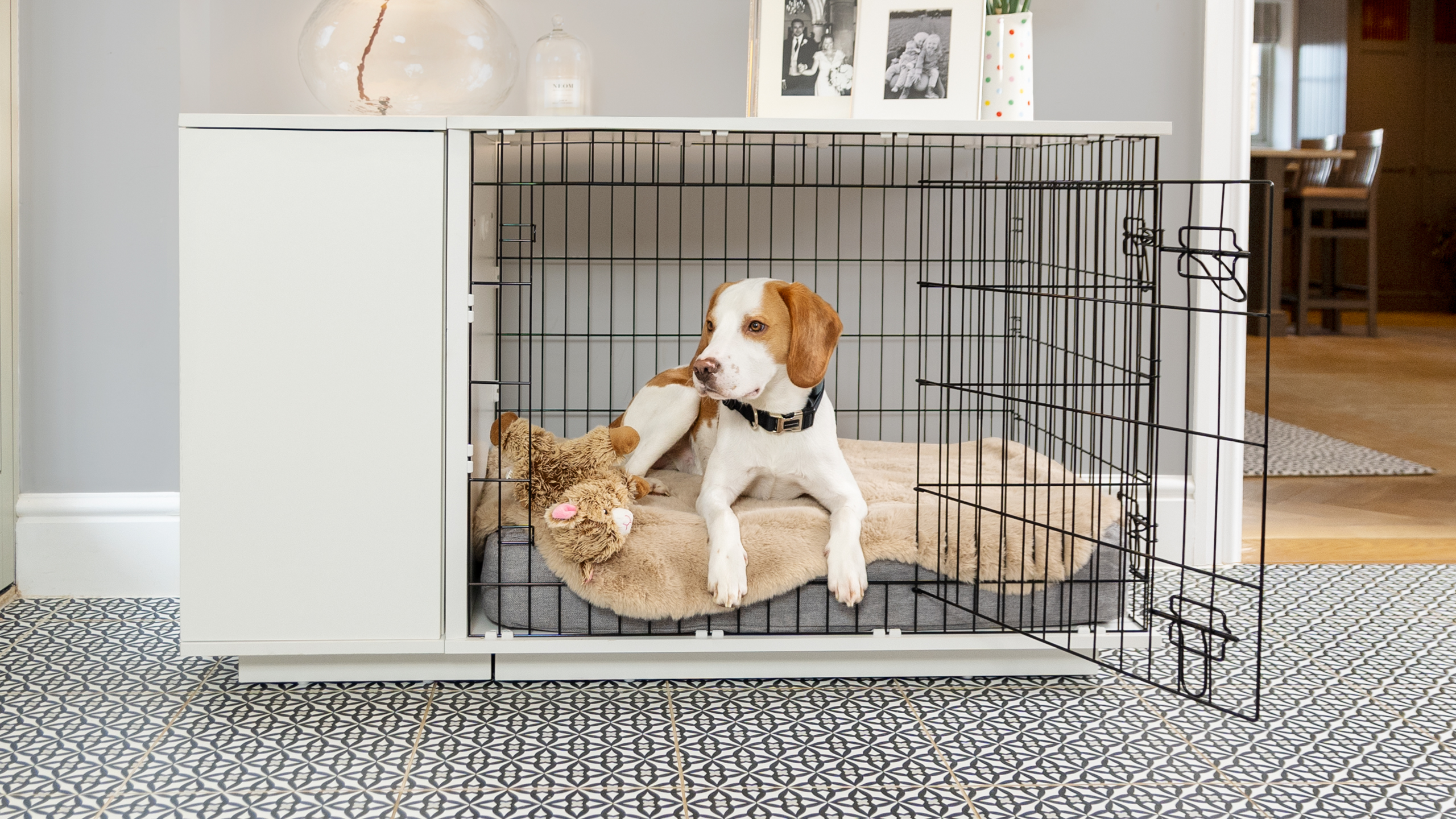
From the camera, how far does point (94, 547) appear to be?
8.76 feet

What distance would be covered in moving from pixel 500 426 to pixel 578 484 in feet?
0.63

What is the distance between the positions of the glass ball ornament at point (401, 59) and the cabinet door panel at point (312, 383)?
38 cm

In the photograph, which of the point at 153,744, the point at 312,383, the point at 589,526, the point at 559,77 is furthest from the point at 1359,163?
the point at 153,744

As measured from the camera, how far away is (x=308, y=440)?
198cm

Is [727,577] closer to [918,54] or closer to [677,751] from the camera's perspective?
[677,751]

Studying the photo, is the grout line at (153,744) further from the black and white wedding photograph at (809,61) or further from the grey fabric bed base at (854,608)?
the black and white wedding photograph at (809,61)

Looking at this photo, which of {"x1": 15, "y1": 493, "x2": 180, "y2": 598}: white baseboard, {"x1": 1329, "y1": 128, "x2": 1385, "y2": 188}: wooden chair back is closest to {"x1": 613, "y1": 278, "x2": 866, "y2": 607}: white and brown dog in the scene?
{"x1": 15, "y1": 493, "x2": 180, "y2": 598}: white baseboard

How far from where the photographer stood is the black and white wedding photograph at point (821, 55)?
7.82 ft

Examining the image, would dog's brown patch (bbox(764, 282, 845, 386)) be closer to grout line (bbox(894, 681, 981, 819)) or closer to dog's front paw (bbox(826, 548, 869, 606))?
dog's front paw (bbox(826, 548, 869, 606))

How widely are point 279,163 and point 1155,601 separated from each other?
80.9 inches

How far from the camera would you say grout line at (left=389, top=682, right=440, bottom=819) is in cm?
168

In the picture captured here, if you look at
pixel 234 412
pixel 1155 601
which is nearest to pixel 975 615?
pixel 1155 601

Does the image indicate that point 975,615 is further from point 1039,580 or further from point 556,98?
point 556,98

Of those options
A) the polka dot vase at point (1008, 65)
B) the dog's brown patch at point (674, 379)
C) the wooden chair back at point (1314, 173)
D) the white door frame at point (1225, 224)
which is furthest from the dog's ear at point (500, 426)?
the wooden chair back at point (1314, 173)
